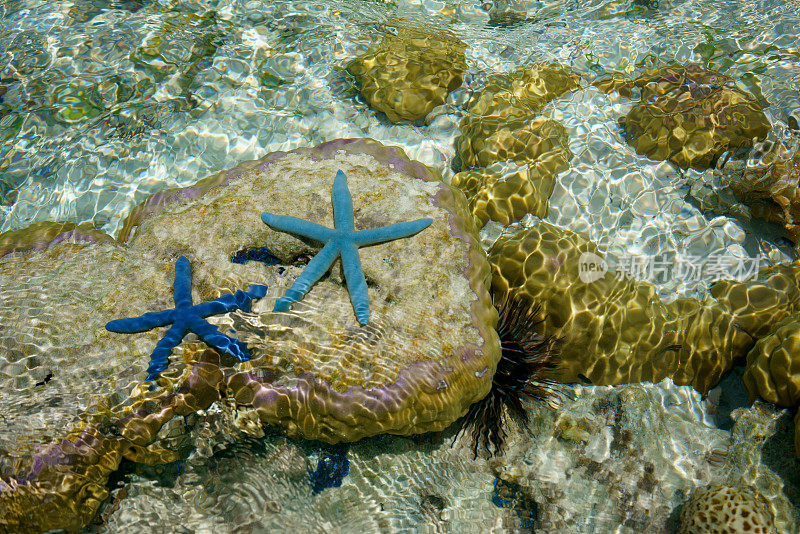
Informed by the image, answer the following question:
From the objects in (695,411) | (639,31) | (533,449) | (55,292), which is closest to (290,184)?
(55,292)

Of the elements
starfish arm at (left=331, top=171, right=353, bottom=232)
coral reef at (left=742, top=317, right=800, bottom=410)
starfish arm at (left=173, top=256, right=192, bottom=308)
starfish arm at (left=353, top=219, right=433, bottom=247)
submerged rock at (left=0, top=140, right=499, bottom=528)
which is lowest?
coral reef at (left=742, top=317, right=800, bottom=410)

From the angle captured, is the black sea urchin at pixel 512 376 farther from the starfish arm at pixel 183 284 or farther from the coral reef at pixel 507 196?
the starfish arm at pixel 183 284

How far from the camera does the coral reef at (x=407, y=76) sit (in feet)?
19.2

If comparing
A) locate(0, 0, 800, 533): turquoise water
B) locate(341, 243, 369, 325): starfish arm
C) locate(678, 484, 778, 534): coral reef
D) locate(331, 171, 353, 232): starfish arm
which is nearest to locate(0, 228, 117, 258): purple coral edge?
locate(0, 0, 800, 533): turquoise water

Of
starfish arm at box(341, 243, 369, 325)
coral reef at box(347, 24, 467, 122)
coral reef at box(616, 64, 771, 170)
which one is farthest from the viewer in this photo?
coral reef at box(347, 24, 467, 122)

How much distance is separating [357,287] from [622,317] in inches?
96.9

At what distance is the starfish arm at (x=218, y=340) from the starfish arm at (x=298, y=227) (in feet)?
2.89

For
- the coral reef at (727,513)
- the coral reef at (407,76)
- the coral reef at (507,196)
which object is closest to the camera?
the coral reef at (727,513)

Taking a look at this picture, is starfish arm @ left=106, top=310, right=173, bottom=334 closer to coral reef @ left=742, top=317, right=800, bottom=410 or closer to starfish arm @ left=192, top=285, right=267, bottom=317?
starfish arm @ left=192, top=285, right=267, bottom=317

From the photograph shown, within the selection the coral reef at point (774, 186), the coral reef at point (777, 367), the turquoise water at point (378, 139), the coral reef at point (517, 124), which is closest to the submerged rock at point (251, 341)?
the turquoise water at point (378, 139)

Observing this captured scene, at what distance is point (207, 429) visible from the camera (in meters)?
3.59

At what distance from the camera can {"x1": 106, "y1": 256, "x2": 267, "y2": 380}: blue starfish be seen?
331cm

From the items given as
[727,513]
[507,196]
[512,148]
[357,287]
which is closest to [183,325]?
[357,287]

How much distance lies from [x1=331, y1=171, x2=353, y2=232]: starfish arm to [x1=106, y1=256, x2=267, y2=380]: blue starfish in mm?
885
